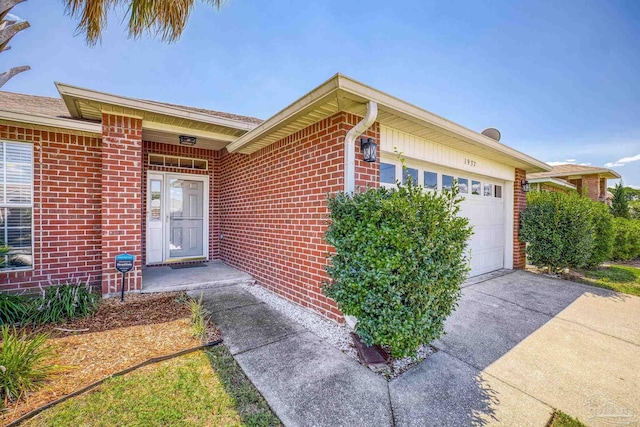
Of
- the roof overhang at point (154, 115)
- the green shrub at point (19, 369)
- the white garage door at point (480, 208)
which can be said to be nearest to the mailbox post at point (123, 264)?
the green shrub at point (19, 369)

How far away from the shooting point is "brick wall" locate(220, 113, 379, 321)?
3641 mm

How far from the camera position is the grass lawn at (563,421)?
1.96 meters

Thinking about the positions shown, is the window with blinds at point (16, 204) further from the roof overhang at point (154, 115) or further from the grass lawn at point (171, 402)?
the grass lawn at point (171, 402)

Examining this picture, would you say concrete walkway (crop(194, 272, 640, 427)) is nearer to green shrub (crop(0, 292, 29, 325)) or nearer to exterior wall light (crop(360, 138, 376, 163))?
green shrub (crop(0, 292, 29, 325))

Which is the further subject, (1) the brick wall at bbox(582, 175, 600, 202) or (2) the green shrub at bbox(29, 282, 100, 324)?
(1) the brick wall at bbox(582, 175, 600, 202)

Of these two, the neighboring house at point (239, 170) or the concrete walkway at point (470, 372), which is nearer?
the concrete walkway at point (470, 372)

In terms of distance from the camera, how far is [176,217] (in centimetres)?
668

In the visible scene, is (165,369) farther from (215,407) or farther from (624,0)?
(624,0)

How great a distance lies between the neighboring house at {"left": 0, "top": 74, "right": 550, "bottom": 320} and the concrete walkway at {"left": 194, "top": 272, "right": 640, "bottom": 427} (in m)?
1.01

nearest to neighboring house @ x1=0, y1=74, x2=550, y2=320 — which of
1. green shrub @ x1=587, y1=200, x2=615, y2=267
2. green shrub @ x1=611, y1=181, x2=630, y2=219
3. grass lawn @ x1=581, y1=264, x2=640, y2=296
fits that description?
Result: grass lawn @ x1=581, y1=264, x2=640, y2=296

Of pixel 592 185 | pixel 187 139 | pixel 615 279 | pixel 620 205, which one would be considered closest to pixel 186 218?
pixel 187 139

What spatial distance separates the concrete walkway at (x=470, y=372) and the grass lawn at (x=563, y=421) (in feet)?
0.24

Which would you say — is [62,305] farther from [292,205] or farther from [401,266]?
[401,266]

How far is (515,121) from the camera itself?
350 inches
